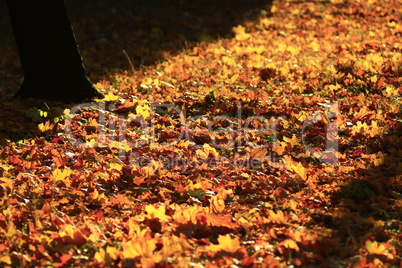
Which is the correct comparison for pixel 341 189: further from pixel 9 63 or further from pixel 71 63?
pixel 9 63

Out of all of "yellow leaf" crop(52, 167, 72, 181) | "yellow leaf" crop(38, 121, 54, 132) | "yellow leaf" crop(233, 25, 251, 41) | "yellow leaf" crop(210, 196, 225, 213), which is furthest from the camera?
"yellow leaf" crop(233, 25, 251, 41)

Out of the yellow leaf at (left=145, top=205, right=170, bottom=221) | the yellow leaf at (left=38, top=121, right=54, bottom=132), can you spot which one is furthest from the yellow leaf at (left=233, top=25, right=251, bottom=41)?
the yellow leaf at (left=145, top=205, right=170, bottom=221)

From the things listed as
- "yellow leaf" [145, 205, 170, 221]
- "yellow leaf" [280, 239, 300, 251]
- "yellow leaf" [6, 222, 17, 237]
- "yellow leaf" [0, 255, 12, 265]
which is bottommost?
"yellow leaf" [0, 255, 12, 265]

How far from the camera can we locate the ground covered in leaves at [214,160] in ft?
11.1

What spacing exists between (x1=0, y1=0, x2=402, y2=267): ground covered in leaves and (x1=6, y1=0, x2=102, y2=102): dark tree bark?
1.33 ft

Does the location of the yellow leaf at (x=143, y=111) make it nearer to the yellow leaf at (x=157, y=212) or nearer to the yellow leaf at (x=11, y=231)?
the yellow leaf at (x=157, y=212)

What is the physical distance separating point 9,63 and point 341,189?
7067mm

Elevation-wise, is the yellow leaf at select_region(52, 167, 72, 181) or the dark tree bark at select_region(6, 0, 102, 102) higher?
the dark tree bark at select_region(6, 0, 102, 102)

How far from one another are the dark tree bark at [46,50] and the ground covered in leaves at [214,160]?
0.41 metres

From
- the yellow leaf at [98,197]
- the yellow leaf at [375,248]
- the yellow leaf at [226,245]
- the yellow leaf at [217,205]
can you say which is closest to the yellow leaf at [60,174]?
the yellow leaf at [98,197]

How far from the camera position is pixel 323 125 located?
593cm

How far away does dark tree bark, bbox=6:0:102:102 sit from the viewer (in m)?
6.65

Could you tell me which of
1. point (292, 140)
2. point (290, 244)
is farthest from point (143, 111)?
point (290, 244)

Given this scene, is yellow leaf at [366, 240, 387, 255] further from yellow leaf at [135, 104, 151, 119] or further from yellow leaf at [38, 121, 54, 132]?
yellow leaf at [38, 121, 54, 132]
